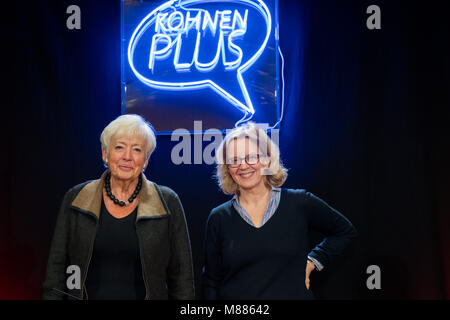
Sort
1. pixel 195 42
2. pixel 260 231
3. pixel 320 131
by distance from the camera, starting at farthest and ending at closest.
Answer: pixel 195 42 < pixel 320 131 < pixel 260 231

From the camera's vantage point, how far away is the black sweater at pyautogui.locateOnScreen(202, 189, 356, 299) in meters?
2.08

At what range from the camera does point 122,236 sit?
2.06m

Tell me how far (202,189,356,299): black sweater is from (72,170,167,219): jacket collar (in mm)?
341

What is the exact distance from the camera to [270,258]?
2088 millimetres

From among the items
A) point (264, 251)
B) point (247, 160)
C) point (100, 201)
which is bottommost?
point (264, 251)

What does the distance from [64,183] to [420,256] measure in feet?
9.04

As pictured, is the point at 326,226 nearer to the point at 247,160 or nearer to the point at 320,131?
the point at 247,160

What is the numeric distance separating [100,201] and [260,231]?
2.97ft

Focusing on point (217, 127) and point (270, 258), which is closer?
point (270, 258)

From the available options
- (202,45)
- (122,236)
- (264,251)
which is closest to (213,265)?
(264,251)

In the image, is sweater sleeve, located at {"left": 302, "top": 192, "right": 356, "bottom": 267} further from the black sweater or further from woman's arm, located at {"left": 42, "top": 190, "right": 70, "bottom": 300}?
woman's arm, located at {"left": 42, "top": 190, "right": 70, "bottom": 300}

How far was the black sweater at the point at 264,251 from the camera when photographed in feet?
6.82
